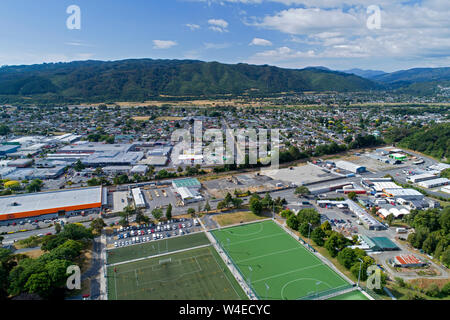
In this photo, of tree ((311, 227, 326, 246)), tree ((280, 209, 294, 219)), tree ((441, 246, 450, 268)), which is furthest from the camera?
tree ((280, 209, 294, 219))

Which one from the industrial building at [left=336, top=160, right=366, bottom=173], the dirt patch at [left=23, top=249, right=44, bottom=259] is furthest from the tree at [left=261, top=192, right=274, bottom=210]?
the dirt patch at [left=23, top=249, right=44, bottom=259]

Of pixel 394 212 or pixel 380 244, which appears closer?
pixel 380 244

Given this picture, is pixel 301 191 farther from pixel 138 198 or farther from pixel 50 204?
pixel 50 204

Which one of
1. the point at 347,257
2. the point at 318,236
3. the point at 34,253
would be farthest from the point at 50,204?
the point at 347,257

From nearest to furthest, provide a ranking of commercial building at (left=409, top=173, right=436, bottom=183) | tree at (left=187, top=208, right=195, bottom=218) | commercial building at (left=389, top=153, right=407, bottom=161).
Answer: tree at (left=187, top=208, right=195, bottom=218), commercial building at (left=409, top=173, right=436, bottom=183), commercial building at (left=389, top=153, right=407, bottom=161)

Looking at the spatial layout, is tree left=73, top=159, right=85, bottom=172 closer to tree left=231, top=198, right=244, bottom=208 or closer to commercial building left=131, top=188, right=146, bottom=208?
commercial building left=131, top=188, right=146, bottom=208
